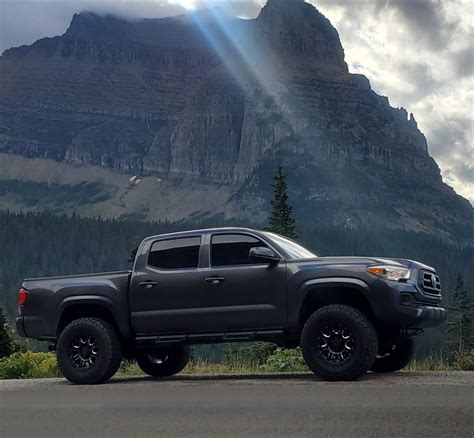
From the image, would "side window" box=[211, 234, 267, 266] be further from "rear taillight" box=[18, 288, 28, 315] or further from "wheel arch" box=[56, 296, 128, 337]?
"rear taillight" box=[18, 288, 28, 315]

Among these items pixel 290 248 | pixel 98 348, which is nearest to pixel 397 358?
pixel 290 248

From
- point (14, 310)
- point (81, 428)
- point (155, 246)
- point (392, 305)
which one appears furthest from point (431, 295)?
point (14, 310)

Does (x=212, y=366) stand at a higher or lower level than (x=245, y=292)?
lower

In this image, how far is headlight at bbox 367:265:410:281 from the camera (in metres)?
9.38

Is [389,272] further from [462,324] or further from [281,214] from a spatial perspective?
[462,324]

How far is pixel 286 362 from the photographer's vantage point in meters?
14.8

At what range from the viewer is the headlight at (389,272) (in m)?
9.38

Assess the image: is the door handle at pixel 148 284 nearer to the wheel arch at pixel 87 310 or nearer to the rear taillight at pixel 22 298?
the wheel arch at pixel 87 310

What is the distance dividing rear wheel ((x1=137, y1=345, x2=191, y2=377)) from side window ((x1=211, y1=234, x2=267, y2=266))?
2.45 metres

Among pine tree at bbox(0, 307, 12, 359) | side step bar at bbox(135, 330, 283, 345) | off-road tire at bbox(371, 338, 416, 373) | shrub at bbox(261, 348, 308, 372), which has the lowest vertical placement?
pine tree at bbox(0, 307, 12, 359)

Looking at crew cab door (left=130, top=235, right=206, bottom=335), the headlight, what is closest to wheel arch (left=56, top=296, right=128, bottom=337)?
crew cab door (left=130, top=235, right=206, bottom=335)

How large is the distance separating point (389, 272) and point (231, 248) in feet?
7.35

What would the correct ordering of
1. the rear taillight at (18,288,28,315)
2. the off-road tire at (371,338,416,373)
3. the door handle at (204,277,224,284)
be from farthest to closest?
the rear taillight at (18,288,28,315)
the off-road tire at (371,338,416,373)
the door handle at (204,277,224,284)

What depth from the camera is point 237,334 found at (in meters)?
9.87
